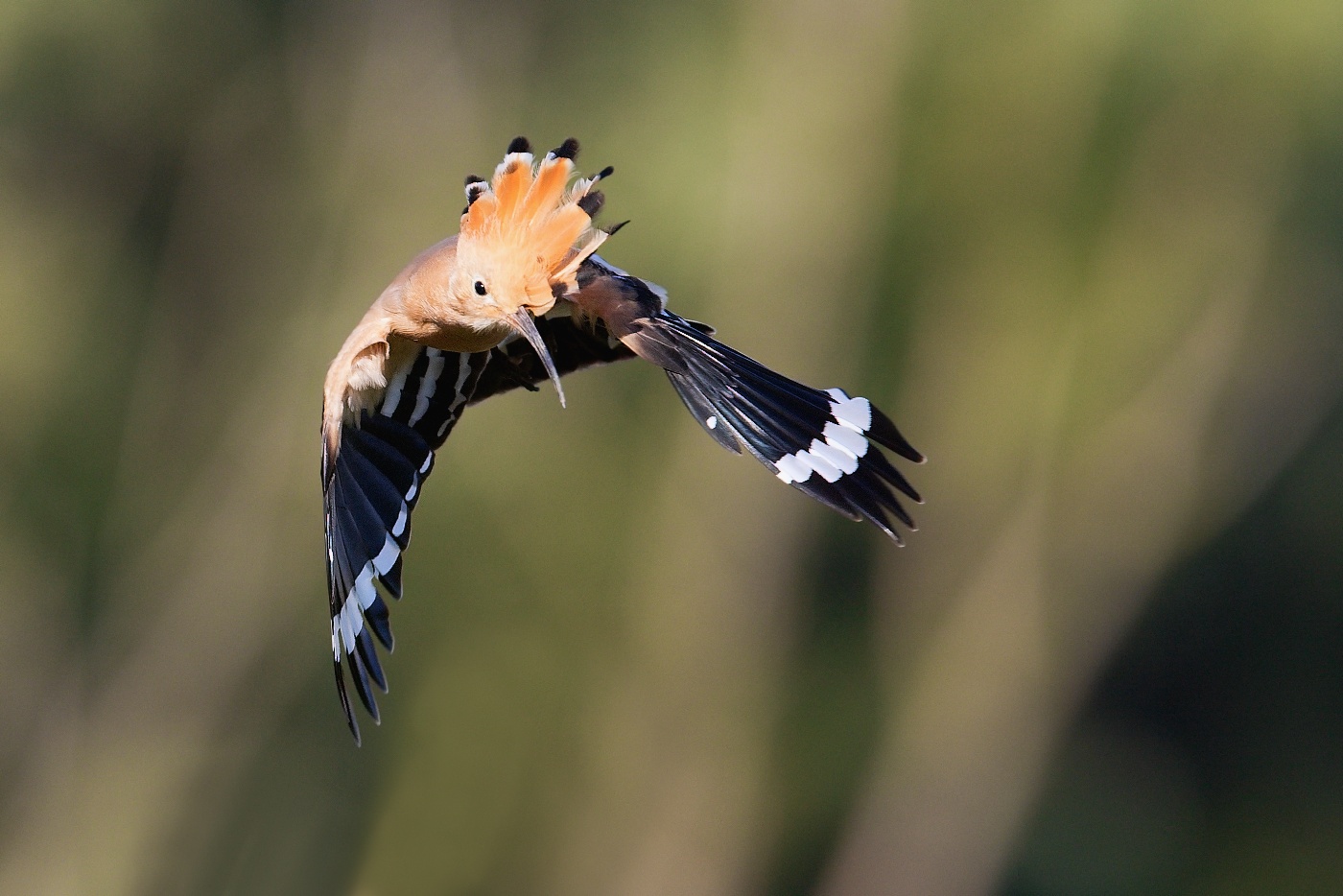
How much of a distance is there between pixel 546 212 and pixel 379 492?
42cm

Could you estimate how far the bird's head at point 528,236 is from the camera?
1557mm

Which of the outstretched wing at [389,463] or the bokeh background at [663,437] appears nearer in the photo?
the outstretched wing at [389,463]

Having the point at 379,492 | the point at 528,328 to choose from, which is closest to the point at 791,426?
the point at 528,328

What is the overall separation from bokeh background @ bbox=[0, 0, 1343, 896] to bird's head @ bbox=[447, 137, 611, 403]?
2.83 metres

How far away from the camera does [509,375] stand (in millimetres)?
1976

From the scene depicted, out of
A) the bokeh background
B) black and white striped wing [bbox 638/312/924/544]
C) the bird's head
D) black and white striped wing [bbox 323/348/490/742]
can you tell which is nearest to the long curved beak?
the bird's head

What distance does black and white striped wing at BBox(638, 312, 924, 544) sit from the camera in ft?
4.73

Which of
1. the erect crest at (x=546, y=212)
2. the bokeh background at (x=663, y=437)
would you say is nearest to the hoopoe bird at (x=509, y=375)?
the erect crest at (x=546, y=212)

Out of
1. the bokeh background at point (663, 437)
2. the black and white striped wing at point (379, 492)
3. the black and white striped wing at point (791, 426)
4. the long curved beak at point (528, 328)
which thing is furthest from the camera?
the bokeh background at point (663, 437)

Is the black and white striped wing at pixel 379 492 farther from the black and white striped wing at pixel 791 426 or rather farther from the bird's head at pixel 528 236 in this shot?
the black and white striped wing at pixel 791 426

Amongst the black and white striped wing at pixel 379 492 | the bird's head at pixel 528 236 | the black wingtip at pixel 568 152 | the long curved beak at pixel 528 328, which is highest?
the black wingtip at pixel 568 152

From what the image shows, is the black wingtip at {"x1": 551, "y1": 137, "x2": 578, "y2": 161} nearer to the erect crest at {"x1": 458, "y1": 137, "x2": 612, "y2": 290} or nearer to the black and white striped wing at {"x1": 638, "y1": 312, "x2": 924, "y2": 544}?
the erect crest at {"x1": 458, "y1": 137, "x2": 612, "y2": 290}

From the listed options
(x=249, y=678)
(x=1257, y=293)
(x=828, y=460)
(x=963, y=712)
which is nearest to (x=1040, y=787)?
(x=963, y=712)

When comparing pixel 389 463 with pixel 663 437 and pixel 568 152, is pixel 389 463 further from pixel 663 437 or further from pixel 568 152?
pixel 663 437
